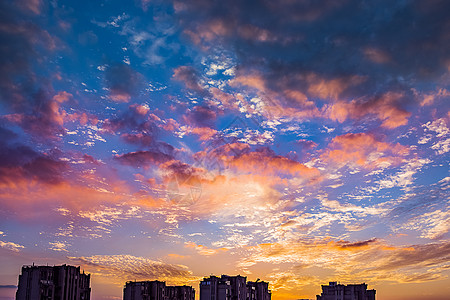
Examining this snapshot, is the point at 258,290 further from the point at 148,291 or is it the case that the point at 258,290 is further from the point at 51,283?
the point at 51,283

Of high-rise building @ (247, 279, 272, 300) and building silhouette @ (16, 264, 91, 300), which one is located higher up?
building silhouette @ (16, 264, 91, 300)

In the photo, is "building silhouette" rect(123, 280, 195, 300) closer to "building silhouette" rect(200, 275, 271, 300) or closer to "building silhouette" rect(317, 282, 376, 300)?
"building silhouette" rect(200, 275, 271, 300)

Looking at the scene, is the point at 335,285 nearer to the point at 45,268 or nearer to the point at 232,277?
the point at 232,277

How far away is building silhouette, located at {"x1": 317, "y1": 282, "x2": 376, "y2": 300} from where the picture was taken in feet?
486

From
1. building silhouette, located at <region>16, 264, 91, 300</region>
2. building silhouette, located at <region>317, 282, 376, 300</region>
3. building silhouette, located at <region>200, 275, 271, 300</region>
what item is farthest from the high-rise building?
building silhouette, located at <region>16, 264, 91, 300</region>

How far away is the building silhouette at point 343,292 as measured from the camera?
486 feet

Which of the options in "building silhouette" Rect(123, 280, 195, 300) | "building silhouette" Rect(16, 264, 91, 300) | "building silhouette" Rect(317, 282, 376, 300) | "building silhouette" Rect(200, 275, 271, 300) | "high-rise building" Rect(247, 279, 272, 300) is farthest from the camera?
"building silhouette" Rect(317, 282, 376, 300)

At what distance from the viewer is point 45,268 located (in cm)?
9575

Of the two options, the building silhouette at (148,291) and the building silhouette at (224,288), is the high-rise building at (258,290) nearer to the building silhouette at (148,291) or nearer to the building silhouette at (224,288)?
the building silhouette at (224,288)

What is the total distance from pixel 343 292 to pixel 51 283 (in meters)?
107

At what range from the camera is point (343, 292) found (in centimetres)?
14888

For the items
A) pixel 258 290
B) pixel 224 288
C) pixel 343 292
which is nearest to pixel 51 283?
pixel 224 288

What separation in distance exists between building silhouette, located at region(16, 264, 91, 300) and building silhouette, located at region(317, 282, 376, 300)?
91.1 metres

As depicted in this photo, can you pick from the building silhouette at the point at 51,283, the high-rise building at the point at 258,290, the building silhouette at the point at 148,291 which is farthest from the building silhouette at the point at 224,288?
the building silhouette at the point at 51,283
